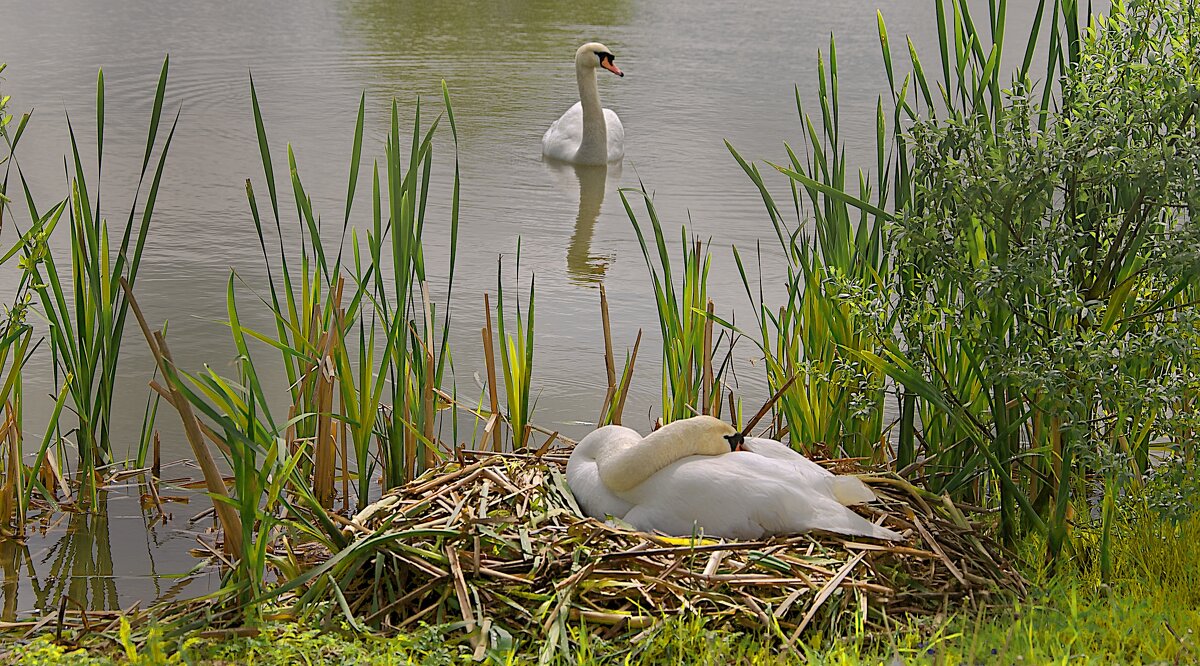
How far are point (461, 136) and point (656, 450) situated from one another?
22.6 feet

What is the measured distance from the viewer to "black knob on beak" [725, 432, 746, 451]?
327 centimetres

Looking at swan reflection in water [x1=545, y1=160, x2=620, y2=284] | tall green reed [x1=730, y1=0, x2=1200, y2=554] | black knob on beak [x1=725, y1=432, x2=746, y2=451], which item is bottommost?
swan reflection in water [x1=545, y1=160, x2=620, y2=284]

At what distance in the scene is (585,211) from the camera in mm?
7797

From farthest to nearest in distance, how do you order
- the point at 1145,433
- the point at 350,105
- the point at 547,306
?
the point at 350,105 < the point at 547,306 < the point at 1145,433

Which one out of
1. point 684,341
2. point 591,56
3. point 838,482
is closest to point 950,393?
point 838,482

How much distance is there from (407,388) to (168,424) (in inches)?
47.4

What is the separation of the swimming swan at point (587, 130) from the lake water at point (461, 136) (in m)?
0.19

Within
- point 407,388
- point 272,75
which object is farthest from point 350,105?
point 407,388

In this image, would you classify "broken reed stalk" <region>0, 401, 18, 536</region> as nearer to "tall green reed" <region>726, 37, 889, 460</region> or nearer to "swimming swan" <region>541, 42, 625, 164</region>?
"tall green reed" <region>726, 37, 889, 460</region>

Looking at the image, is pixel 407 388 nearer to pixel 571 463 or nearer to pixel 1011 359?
pixel 571 463

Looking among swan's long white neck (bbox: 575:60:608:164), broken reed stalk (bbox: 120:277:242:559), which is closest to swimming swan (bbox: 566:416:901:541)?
broken reed stalk (bbox: 120:277:242:559)

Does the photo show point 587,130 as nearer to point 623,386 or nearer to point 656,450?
point 623,386

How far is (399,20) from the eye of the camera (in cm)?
1688

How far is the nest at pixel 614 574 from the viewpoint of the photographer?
8.93 feet
